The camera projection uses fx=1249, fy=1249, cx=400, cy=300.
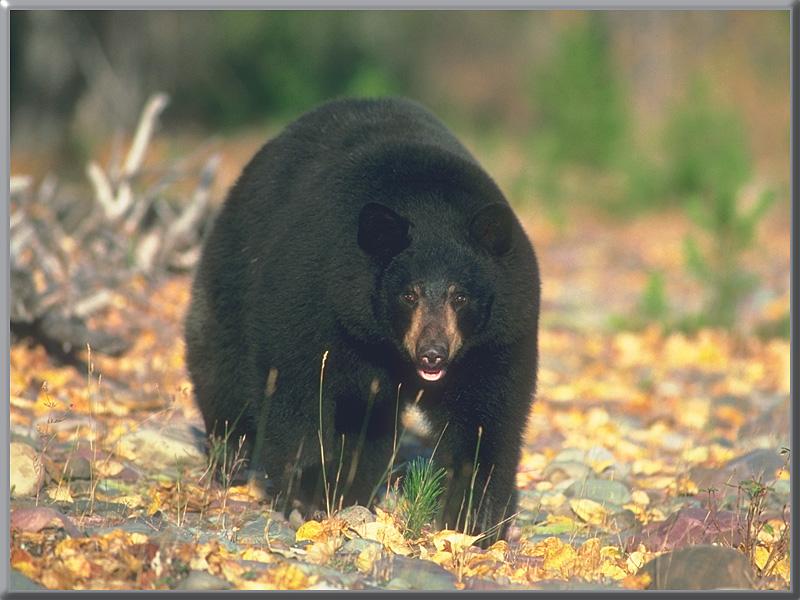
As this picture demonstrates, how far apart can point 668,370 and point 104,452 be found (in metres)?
5.05

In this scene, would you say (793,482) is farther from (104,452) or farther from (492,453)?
(104,452)

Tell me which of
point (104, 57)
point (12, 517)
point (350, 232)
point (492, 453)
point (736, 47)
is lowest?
point (12, 517)

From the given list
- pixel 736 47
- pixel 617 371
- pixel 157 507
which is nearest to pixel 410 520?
pixel 157 507

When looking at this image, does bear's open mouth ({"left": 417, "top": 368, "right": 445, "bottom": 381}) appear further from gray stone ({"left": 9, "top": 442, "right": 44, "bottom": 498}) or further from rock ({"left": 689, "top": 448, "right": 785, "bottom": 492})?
rock ({"left": 689, "top": 448, "right": 785, "bottom": 492})

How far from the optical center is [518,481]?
21.5 ft

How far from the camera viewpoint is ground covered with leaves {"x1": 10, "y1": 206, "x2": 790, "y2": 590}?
442 centimetres

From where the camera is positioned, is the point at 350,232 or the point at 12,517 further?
the point at 350,232

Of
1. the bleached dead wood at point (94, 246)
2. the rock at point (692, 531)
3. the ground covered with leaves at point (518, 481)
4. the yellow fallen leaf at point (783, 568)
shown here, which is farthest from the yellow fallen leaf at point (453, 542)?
the bleached dead wood at point (94, 246)

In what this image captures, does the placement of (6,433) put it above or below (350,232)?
below

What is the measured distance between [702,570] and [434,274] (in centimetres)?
152

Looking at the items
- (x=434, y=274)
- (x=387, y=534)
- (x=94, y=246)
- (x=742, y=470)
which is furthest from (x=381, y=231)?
(x=94, y=246)

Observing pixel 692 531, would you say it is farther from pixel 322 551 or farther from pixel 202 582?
pixel 202 582

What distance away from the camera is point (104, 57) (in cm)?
2242

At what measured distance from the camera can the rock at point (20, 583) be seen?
13.4ft
